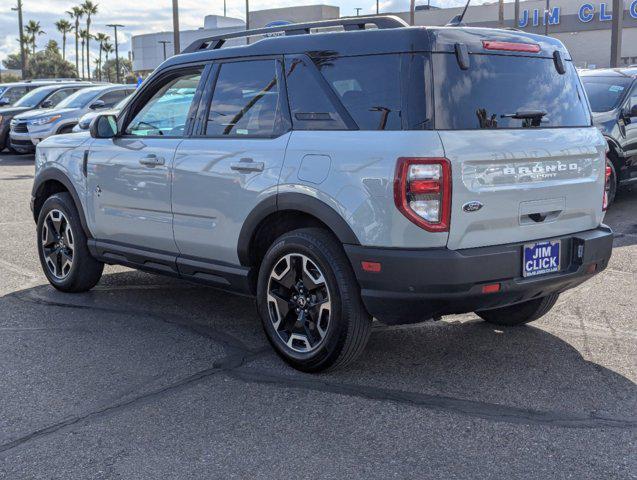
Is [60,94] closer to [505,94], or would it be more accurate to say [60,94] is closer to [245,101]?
[245,101]

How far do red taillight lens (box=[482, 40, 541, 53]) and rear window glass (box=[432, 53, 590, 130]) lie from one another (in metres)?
0.05

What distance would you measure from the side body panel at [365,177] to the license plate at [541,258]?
0.56 m

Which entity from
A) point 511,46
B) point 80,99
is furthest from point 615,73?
point 80,99

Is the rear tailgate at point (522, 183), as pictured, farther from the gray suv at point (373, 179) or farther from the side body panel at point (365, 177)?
the side body panel at point (365, 177)

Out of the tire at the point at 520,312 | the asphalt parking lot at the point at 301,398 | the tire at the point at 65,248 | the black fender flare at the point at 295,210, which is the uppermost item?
the black fender flare at the point at 295,210

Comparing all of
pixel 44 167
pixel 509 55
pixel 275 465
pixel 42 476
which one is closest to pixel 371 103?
pixel 509 55

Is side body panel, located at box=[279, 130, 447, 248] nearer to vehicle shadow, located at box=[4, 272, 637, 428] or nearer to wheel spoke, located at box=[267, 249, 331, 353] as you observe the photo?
wheel spoke, located at box=[267, 249, 331, 353]

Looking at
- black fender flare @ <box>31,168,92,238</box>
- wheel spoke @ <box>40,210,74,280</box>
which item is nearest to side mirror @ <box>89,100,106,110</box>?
black fender flare @ <box>31,168,92,238</box>

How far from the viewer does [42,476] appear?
3412 millimetres

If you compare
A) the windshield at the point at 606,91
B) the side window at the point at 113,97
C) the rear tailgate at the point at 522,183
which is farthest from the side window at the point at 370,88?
the side window at the point at 113,97

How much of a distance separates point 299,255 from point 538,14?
5579cm

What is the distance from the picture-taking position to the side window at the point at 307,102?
176 inches

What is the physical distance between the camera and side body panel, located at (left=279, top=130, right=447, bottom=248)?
400cm

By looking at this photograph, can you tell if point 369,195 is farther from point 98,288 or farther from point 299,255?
point 98,288
